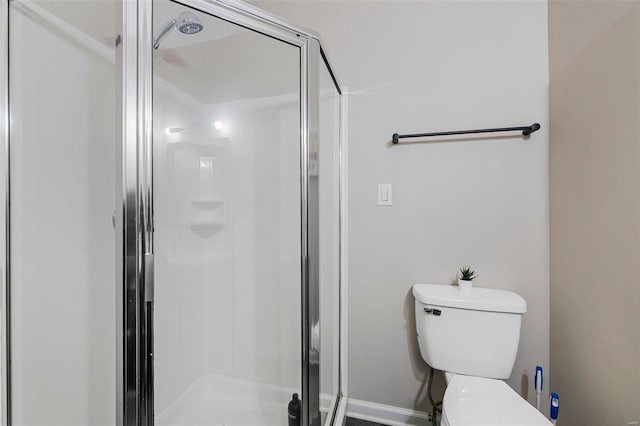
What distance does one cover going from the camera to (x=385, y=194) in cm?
143

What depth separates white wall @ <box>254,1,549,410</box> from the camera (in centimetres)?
127

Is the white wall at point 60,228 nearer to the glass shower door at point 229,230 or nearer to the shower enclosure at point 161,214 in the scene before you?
the shower enclosure at point 161,214

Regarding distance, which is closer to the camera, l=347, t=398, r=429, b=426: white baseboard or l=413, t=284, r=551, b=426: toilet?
l=413, t=284, r=551, b=426: toilet

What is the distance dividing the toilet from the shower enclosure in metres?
0.46

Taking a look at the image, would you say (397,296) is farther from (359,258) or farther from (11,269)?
(11,269)

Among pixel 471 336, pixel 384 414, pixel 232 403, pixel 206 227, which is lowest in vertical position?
pixel 384 414

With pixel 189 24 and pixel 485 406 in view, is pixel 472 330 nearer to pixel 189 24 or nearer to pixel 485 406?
pixel 485 406

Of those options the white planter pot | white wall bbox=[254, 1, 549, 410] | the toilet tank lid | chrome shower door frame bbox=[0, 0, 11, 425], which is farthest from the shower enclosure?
the white planter pot

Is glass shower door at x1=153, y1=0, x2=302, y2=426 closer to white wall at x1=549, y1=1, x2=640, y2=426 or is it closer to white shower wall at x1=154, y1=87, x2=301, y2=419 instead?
white shower wall at x1=154, y1=87, x2=301, y2=419

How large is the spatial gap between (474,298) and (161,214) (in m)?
1.19

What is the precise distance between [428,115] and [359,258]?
0.77 meters

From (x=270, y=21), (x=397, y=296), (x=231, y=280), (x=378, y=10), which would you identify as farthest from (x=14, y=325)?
(x=378, y=10)

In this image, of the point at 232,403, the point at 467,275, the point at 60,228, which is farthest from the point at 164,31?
the point at 467,275

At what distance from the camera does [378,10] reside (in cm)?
144
